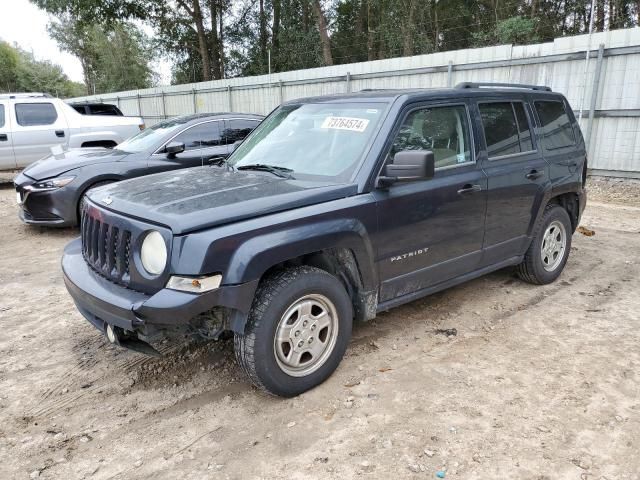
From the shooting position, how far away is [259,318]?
2.89 m

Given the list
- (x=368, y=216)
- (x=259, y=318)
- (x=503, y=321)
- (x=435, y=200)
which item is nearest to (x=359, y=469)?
(x=259, y=318)

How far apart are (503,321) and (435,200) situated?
131 centimetres

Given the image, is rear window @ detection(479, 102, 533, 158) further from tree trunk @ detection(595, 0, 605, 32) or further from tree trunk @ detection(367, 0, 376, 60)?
tree trunk @ detection(367, 0, 376, 60)

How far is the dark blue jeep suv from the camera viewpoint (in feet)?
9.16

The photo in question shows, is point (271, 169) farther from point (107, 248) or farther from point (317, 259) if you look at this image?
point (107, 248)

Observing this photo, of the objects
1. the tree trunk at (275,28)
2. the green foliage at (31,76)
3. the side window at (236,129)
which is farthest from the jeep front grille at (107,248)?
the green foliage at (31,76)

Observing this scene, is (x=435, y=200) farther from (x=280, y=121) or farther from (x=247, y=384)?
(x=247, y=384)

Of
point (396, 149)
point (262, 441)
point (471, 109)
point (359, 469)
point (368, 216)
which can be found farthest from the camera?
point (471, 109)

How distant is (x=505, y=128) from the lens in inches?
173

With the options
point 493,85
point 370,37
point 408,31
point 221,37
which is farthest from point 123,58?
point 493,85

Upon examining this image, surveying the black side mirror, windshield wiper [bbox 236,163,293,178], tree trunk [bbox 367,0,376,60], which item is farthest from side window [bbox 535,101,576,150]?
tree trunk [bbox 367,0,376,60]

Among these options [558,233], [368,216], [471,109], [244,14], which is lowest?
[558,233]

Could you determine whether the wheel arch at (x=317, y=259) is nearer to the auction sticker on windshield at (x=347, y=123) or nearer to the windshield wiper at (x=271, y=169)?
the windshield wiper at (x=271, y=169)

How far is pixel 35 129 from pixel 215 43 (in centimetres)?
2203
